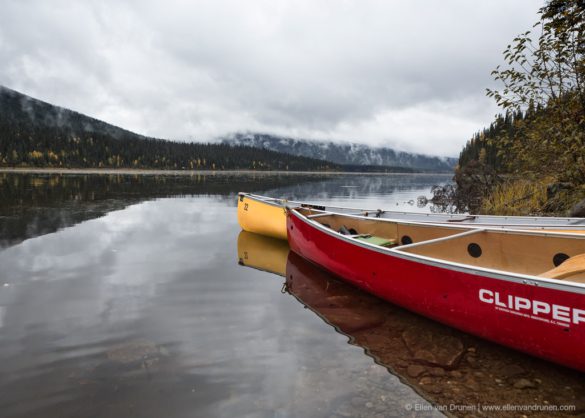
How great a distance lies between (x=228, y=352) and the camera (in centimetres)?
519

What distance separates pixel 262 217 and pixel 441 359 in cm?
974

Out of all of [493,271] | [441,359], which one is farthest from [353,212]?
[493,271]

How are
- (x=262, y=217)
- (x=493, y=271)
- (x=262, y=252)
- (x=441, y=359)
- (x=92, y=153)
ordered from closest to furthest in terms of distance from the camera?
(x=493, y=271) → (x=441, y=359) → (x=262, y=252) → (x=262, y=217) → (x=92, y=153)

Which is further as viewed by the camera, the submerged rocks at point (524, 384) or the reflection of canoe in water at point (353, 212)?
the reflection of canoe in water at point (353, 212)

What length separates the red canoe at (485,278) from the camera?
4.16 metres

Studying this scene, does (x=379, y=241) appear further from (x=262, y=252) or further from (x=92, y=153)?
(x=92, y=153)

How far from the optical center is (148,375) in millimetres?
4500

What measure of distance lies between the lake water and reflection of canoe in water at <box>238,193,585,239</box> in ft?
11.9

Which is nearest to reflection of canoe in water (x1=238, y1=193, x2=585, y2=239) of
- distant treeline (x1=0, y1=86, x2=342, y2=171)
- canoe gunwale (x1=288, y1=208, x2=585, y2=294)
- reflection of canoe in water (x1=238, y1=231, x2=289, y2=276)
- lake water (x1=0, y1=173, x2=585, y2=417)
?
reflection of canoe in water (x1=238, y1=231, x2=289, y2=276)

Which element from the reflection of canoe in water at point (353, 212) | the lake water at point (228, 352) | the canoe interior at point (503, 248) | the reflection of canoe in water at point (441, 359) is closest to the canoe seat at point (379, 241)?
the canoe interior at point (503, 248)

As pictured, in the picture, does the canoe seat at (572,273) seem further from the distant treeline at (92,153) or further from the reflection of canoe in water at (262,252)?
the distant treeline at (92,153)

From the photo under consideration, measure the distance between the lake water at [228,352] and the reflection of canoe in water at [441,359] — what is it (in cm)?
2

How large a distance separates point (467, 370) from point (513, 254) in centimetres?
300

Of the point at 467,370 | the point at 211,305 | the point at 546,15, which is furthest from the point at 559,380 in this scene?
the point at 546,15
